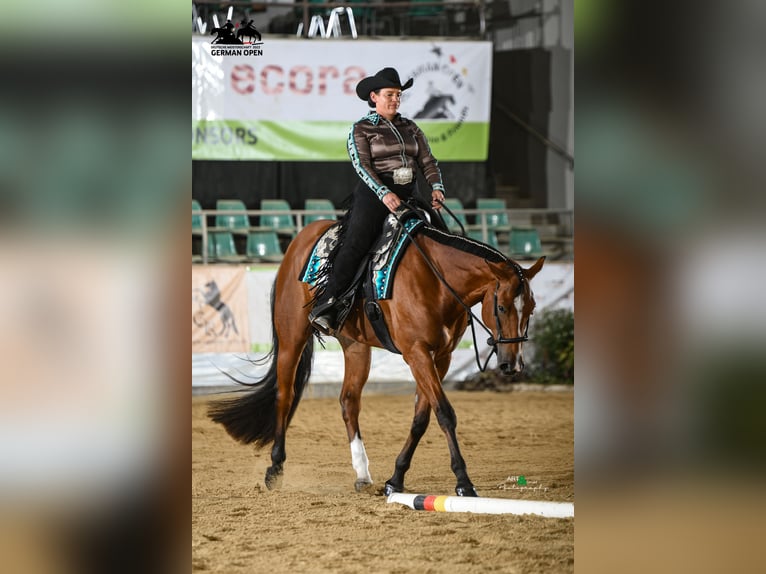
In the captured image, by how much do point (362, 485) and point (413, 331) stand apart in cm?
100

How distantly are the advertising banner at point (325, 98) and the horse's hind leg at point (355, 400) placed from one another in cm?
596

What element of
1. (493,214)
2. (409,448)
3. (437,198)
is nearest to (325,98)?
(493,214)

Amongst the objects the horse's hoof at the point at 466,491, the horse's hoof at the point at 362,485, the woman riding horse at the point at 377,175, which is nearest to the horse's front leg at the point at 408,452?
the horse's hoof at the point at 362,485

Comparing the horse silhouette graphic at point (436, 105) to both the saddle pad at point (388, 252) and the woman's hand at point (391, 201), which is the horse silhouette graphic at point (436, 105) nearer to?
the saddle pad at point (388, 252)

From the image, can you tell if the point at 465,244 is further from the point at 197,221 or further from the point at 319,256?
the point at 197,221

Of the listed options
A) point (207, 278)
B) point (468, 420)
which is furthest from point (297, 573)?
point (207, 278)

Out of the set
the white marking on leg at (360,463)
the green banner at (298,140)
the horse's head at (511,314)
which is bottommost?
the white marking on leg at (360,463)

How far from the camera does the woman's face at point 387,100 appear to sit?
5.05 m

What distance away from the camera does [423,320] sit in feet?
15.7

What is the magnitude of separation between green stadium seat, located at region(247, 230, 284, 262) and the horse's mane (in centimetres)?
688

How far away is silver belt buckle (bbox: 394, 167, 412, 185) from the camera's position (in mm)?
5071
